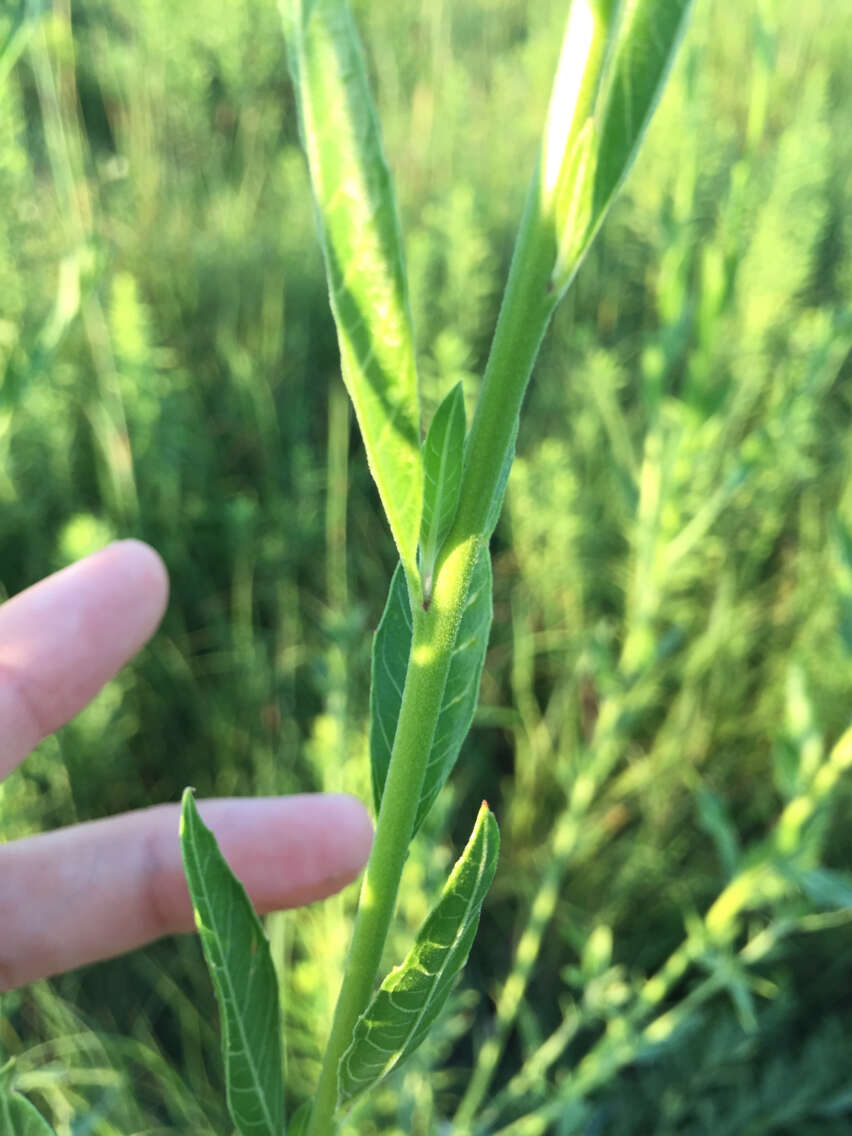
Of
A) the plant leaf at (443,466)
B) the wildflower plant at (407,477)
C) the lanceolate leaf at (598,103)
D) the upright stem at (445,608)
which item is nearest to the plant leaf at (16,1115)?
the wildflower plant at (407,477)

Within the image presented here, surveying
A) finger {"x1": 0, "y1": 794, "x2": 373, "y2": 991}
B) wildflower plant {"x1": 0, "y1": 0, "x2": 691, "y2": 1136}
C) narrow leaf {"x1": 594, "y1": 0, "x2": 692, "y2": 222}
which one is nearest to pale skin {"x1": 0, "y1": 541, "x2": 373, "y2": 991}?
finger {"x1": 0, "y1": 794, "x2": 373, "y2": 991}

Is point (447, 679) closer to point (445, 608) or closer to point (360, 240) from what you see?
point (445, 608)

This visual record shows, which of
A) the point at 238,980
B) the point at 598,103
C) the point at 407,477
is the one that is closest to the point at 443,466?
the point at 407,477

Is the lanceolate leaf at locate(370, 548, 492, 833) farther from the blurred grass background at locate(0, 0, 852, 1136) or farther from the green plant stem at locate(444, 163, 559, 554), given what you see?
the blurred grass background at locate(0, 0, 852, 1136)

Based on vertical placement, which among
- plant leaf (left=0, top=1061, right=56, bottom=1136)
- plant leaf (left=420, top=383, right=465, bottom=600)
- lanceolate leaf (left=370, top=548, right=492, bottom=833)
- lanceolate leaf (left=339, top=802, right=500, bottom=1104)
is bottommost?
plant leaf (left=0, top=1061, right=56, bottom=1136)

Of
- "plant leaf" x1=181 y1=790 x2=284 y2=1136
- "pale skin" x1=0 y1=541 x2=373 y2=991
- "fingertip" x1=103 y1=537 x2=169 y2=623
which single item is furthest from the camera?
"fingertip" x1=103 y1=537 x2=169 y2=623

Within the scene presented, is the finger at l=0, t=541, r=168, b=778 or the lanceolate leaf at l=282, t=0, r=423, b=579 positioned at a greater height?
the lanceolate leaf at l=282, t=0, r=423, b=579
